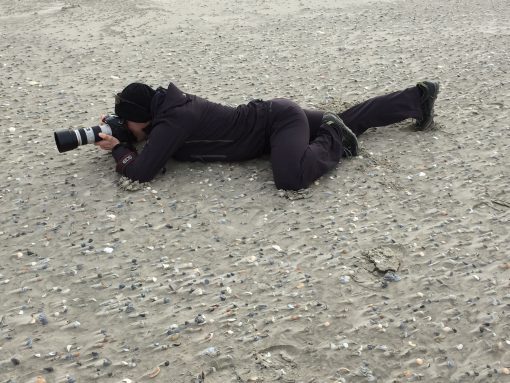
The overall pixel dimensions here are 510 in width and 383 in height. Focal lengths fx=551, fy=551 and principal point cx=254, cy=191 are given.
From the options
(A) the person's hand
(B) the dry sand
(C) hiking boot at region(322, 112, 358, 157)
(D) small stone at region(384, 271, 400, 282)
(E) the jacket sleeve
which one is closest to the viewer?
(B) the dry sand

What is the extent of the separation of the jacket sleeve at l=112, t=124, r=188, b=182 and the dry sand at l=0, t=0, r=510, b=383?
0.18 metres

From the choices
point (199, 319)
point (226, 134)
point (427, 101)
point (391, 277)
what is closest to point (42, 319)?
point (199, 319)

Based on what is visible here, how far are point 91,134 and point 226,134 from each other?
1.27 m

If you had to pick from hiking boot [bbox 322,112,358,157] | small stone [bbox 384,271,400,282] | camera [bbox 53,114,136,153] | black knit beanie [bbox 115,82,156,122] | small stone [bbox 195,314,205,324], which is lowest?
small stone [bbox 384,271,400,282]

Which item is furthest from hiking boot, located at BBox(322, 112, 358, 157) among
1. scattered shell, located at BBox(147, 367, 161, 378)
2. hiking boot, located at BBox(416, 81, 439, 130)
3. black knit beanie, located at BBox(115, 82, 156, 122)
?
scattered shell, located at BBox(147, 367, 161, 378)

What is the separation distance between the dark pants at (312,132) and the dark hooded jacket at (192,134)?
221 millimetres

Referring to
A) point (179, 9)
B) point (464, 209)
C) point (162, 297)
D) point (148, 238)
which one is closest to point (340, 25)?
point (179, 9)

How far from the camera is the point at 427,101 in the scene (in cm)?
590

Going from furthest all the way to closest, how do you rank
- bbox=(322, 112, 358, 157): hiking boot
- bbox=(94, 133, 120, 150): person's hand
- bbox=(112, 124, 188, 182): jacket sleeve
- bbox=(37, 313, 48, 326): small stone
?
bbox=(322, 112, 358, 157): hiking boot < bbox=(94, 133, 120, 150): person's hand < bbox=(112, 124, 188, 182): jacket sleeve < bbox=(37, 313, 48, 326): small stone

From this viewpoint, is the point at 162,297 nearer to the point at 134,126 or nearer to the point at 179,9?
the point at 134,126

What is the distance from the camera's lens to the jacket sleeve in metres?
5.00

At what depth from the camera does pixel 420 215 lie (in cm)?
464

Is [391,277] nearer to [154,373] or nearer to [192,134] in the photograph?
[154,373]

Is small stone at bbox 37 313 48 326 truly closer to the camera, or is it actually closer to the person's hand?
the camera
